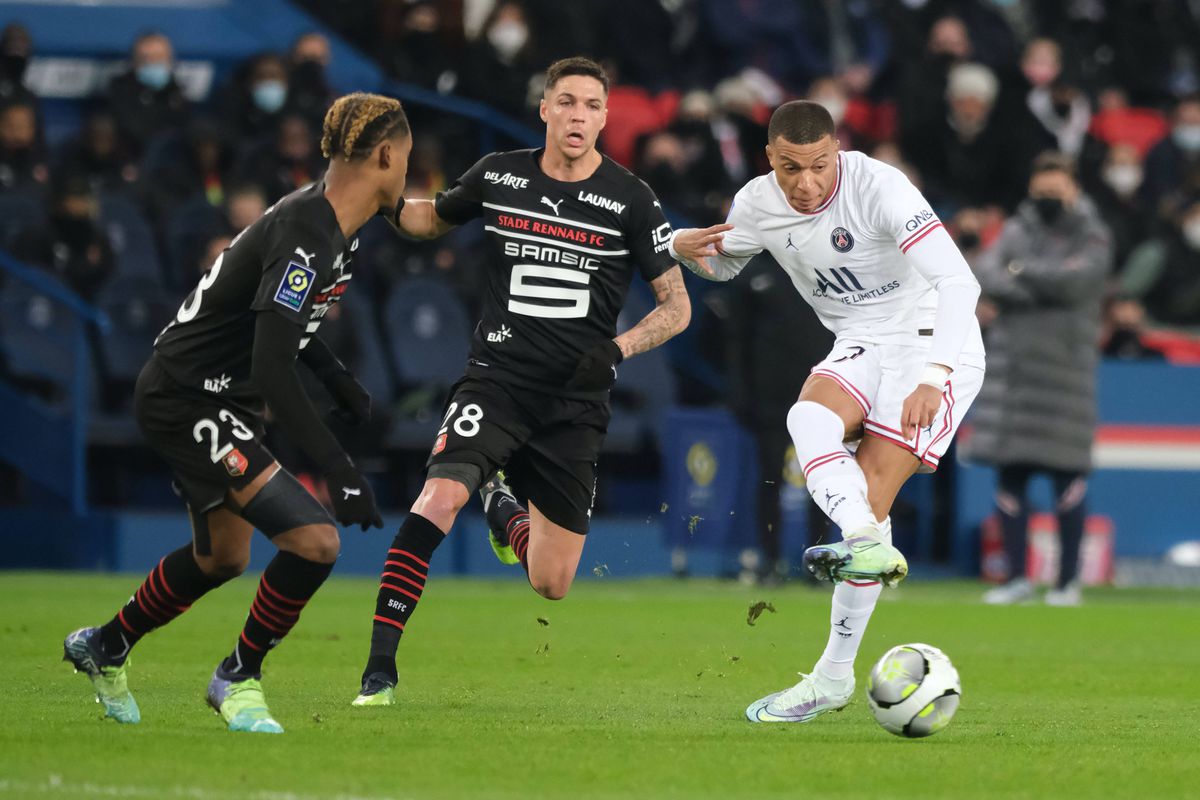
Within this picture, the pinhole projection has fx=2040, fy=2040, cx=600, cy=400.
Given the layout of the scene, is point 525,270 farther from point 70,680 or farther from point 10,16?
point 10,16

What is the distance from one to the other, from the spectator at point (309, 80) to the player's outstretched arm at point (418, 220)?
25.5 feet

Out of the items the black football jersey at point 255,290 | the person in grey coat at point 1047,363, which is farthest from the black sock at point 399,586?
the person in grey coat at point 1047,363

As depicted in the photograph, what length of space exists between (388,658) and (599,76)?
2507 millimetres

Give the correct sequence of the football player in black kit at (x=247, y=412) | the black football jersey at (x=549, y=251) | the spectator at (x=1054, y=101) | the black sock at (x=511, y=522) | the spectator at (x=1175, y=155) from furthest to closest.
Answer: the spectator at (x=1175, y=155) < the spectator at (x=1054, y=101) < the black sock at (x=511, y=522) < the black football jersey at (x=549, y=251) < the football player in black kit at (x=247, y=412)

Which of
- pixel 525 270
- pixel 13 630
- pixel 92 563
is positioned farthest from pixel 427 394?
pixel 525 270

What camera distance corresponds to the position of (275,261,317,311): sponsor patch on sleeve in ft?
20.8

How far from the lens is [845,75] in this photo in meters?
19.7

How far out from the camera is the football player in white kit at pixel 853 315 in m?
7.39

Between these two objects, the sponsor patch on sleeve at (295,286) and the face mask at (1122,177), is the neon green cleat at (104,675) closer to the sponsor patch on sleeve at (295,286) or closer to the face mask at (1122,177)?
the sponsor patch on sleeve at (295,286)

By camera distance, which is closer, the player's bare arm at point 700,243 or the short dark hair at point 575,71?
the player's bare arm at point 700,243

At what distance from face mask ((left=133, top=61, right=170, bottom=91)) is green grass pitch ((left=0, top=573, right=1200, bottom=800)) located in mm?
4384

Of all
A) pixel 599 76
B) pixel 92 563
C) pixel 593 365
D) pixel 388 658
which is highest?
pixel 599 76

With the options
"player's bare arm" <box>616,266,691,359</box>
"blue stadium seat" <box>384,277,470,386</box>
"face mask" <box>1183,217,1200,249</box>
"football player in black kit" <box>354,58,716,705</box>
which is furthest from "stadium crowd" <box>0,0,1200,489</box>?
"player's bare arm" <box>616,266,691,359</box>

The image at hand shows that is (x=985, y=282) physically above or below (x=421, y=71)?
below
